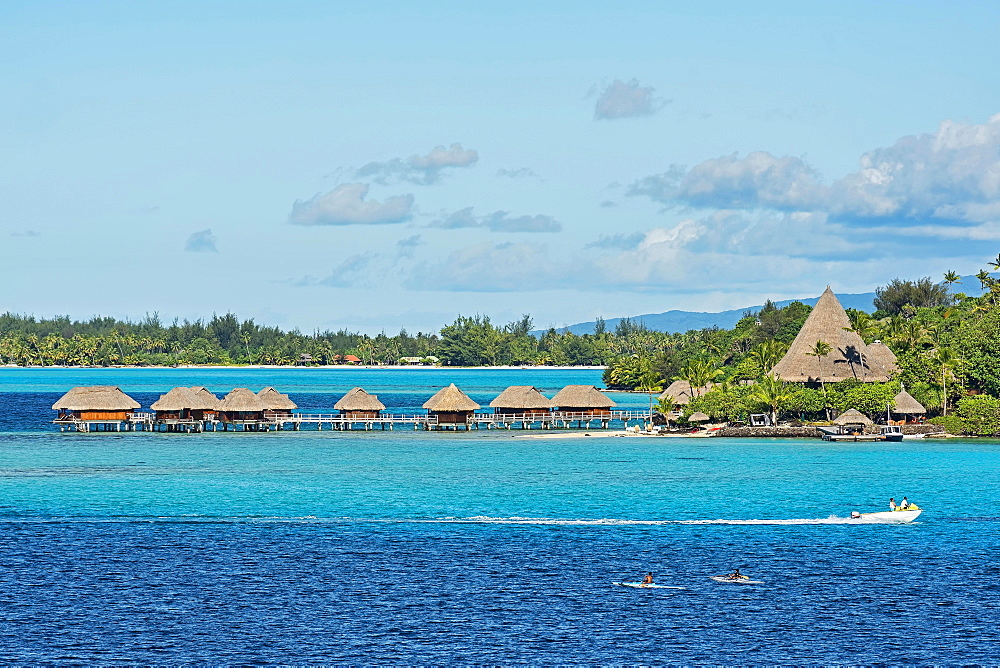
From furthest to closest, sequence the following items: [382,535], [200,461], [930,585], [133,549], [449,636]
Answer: [200,461] → [382,535] → [133,549] → [930,585] → [449,636]

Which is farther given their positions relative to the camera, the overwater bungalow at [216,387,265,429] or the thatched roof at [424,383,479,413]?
the thatched roof at [424,383,479,413]

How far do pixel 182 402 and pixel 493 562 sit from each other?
175 feet

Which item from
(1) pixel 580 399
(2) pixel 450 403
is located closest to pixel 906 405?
(1) pixel 580 399

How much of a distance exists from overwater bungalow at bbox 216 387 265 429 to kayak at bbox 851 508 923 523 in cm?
5167

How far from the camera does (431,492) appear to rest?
4638 cm

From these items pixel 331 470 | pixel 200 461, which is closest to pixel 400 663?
pixel 331 470

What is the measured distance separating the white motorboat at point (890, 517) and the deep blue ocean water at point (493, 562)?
1.71 ft

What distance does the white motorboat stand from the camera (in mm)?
38219

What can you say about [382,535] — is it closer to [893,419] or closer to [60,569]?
[60,569]

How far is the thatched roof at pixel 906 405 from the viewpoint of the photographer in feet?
240

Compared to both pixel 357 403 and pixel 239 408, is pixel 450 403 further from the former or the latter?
pixel 239 408

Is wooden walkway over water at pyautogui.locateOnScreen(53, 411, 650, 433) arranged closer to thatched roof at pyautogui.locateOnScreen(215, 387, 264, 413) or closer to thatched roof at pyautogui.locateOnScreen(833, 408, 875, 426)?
thatched roof at pyautogui.locateOnScreen(215, 387, 264, 413)

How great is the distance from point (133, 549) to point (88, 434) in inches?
1850

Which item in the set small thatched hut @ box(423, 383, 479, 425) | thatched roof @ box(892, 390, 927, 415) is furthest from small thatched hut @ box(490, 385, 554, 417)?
thatched roof @ box(892, 390, 927, 415)
